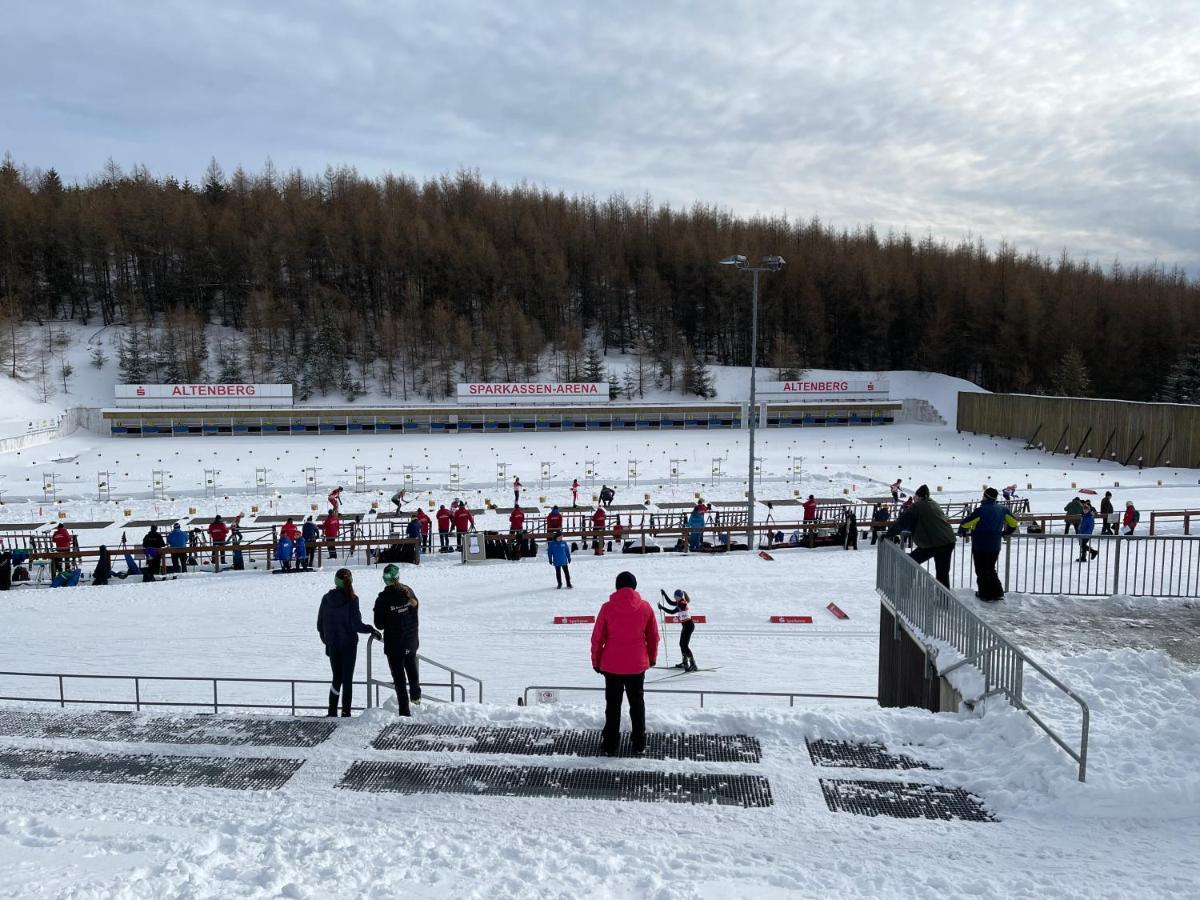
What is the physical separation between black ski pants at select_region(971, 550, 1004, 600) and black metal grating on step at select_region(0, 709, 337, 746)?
22.5 ft

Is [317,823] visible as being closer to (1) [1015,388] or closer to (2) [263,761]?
(2) [263,761]

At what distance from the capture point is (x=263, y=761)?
6055 mm

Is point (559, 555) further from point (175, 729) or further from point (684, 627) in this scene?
point (175, 729)

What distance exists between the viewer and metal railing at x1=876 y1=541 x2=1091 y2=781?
5.63 m

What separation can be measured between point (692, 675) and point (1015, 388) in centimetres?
6260

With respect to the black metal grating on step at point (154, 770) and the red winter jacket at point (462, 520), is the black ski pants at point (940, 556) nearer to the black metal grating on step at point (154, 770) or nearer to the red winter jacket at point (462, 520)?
the black metal grating on step at point (154, 770)

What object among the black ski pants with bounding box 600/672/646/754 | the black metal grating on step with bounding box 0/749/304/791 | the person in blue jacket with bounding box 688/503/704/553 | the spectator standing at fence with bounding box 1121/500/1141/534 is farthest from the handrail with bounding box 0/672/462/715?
the spectator standing at fence with bounding box 1121/500/1141/534

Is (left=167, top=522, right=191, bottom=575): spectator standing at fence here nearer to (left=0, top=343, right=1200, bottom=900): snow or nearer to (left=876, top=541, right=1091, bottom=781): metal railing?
(left=0, top=343, right=1200, bottom=900): snow

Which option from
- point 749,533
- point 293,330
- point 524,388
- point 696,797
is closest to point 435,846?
point 696,797

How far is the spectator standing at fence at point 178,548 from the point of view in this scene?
16625 millimetres

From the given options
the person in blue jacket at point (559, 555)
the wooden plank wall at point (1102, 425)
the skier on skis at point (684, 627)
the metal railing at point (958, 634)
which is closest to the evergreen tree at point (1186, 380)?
the wooden plank wall at point (1102, 425)

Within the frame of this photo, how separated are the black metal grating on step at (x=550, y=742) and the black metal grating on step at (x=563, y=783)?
0.29m

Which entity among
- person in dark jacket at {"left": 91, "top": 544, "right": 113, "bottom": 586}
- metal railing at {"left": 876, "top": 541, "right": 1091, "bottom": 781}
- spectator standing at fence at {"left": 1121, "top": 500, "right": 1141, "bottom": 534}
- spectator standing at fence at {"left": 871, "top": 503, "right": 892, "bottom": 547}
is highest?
metal railing at {"left": 876, "top": 541, "right": 1091, "bottom": 781}

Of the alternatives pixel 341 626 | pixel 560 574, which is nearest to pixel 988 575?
pixel 341 626
